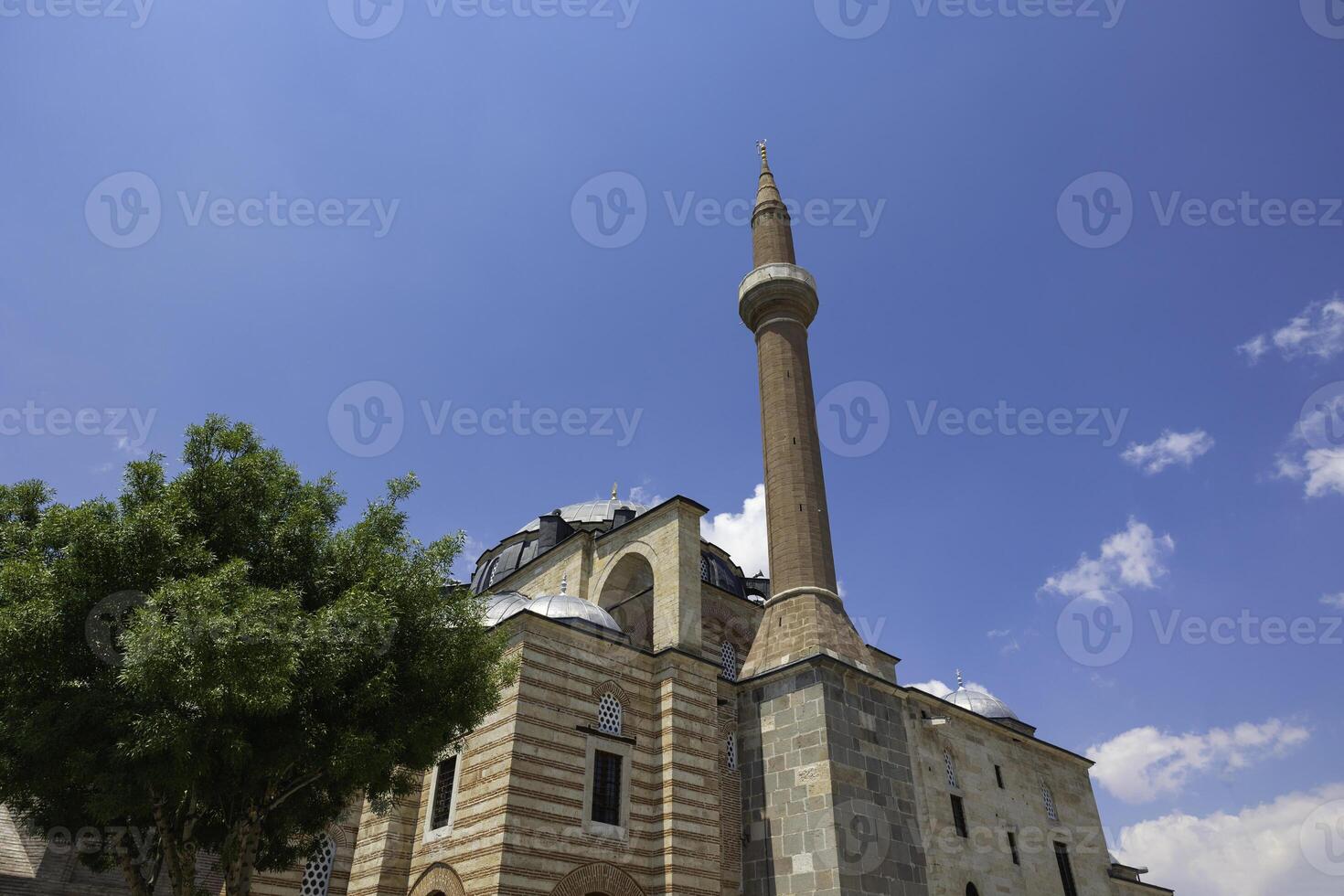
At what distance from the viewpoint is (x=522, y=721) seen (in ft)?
42.1

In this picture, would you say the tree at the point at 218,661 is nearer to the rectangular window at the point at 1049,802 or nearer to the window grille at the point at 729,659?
the window grille at the point at 729,659

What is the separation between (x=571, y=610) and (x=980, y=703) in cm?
1626

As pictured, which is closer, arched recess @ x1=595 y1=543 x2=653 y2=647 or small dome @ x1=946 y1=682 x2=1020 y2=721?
arched recess @ x1=595 y1=543 x2=653 y2=647

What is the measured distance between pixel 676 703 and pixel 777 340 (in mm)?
9710

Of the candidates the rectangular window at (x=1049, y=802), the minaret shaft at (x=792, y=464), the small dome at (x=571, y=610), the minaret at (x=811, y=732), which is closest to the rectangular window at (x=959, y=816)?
the minaret at (x=811, y=732)

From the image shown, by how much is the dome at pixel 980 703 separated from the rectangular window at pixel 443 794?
17.0 metres

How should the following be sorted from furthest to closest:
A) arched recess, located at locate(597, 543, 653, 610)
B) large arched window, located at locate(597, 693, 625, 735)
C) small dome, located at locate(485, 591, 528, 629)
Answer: arched recess, located at locate(597, 543, 653, 610) → small dome, located at locate(485, 591, 528, 629) → large arched window, located at locate(597, 693, 625, 735)

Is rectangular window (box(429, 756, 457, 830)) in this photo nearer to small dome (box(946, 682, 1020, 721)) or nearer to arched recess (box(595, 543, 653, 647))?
arched recess (box(595, 543, 653, 647))

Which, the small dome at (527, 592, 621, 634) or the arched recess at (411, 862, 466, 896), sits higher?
the small dome at (527, 592, 621, 634)

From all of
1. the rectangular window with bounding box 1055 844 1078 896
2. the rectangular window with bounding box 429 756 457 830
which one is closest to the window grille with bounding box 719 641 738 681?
the rectangular window with bounding box 429 756 457 830

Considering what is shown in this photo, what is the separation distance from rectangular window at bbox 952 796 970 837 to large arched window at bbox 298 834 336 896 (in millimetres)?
12098

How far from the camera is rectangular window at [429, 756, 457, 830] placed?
527 inches

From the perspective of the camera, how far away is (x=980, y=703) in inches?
1013

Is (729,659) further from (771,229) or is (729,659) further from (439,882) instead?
(771,229)
